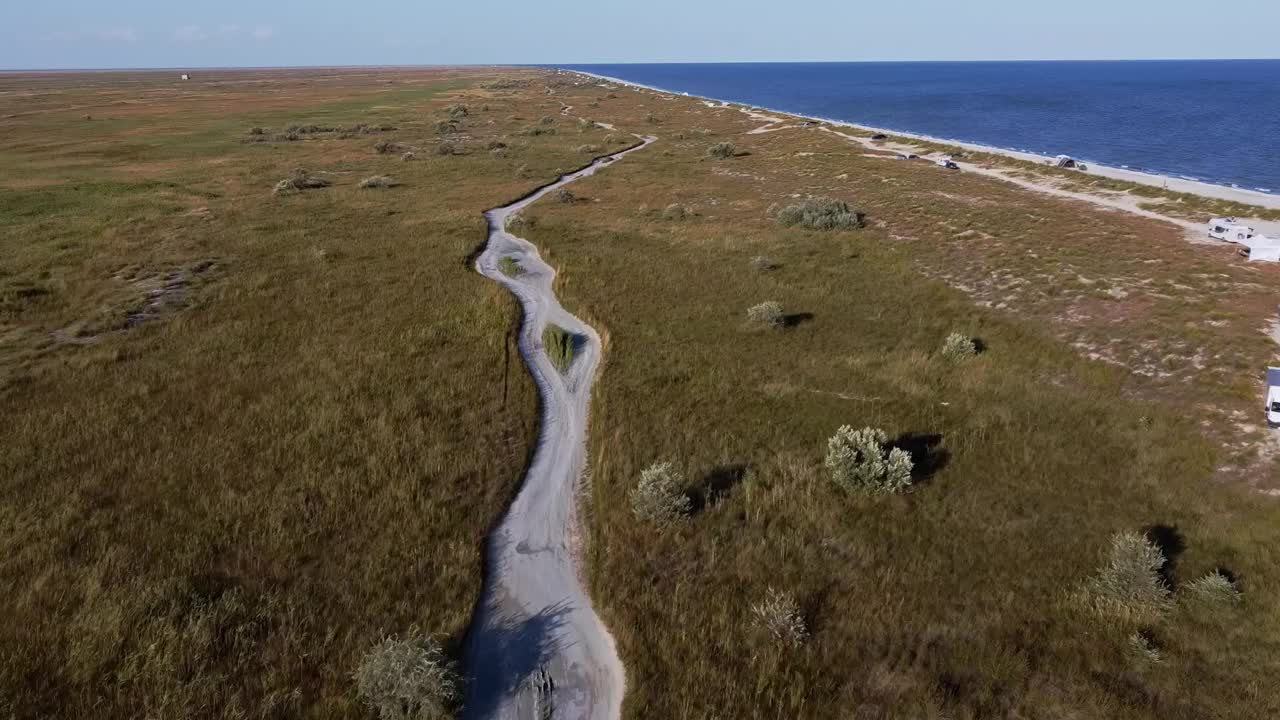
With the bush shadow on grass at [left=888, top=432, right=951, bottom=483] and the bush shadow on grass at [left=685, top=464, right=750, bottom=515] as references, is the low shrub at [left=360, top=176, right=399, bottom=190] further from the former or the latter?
the bush shadow on grass at [left=888, top=432, right=951, bottom=483]

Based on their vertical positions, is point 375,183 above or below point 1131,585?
above

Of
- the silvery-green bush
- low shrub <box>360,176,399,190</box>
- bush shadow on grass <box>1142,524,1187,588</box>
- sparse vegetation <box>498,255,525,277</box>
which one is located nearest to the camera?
bush shadow on grass <box>1142,524,1187,588</box>

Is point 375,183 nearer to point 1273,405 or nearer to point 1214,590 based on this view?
point 1273,405

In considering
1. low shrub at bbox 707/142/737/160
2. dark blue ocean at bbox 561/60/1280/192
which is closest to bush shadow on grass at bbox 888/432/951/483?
low shrub at bbox 707/142/737/160

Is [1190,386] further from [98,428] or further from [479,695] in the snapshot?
[98,428]

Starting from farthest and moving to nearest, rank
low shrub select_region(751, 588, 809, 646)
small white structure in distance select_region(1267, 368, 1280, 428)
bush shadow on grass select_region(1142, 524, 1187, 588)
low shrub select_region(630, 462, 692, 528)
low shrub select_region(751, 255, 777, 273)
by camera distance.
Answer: low shrub select_region(751, 255, 777, 273) < small white structure in distance select_region(1267, 368, 1280, 428) < low shrub select_region(630, 462, 692, 528) < bush shadow on grass select_region(1142, 524, 1187, 588) < low shrub select_region(751, 588, 809, 646)

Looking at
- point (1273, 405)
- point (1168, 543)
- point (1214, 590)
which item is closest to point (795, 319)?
point (1273, 405)

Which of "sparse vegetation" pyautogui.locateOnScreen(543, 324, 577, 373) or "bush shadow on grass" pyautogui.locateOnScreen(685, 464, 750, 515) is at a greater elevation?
"sparse vegetation" pyautogui.locateOnScreen(543, 324, 577, 373)
